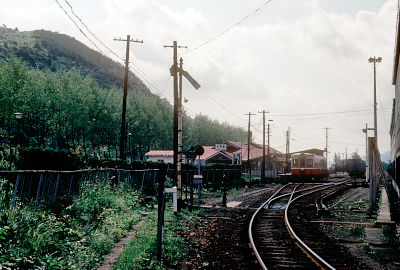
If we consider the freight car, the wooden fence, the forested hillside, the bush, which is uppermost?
the forested hillside

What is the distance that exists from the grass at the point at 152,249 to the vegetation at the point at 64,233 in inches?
21.6

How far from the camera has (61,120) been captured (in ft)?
180

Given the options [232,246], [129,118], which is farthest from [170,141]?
[232,246]

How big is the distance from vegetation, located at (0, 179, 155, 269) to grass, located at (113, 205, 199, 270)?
21.6 inches

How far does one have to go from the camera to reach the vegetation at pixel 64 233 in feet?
20.5

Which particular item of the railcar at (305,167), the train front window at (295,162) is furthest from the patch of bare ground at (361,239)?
the train front window at (295,162)

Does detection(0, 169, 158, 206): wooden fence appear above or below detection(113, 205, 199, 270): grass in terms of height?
above

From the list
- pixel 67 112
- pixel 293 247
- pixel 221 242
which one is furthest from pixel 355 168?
pixel 221 242

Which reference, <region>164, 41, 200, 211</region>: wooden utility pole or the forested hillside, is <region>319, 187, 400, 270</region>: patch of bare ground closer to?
<region>164, 41, 200, 211</region>: wooden utility pole

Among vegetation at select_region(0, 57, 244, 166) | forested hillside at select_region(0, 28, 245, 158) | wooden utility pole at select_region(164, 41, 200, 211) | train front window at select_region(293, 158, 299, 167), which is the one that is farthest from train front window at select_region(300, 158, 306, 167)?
wooden utility pole at select_region(164, 41, 200, 211)

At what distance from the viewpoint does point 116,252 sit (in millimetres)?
8641

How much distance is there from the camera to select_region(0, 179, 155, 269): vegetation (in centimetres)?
625

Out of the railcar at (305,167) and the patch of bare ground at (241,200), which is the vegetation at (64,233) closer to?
the patch of bare ground at (241,200)

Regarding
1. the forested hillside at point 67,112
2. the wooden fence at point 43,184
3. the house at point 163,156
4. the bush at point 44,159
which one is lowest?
the wooden fence at point 43,184
